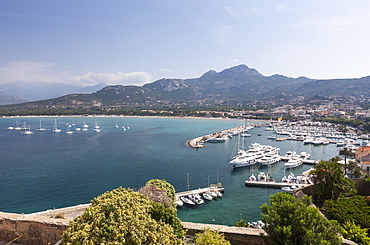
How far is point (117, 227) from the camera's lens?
15.8ft

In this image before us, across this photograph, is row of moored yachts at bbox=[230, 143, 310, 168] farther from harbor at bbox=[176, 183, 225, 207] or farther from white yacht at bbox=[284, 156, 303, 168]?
harbor at bbox=[176, 183, 225, 207]

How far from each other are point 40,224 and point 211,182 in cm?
2206

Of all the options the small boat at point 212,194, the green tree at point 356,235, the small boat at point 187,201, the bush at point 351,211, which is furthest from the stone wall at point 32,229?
the small boat at point 212,194

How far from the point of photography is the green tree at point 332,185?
1504cm

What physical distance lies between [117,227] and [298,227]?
4830mm

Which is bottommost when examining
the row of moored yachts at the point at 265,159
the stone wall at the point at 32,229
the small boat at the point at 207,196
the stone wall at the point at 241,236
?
the small boat at the point at 207,196

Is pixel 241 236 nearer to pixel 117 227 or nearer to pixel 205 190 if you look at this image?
pixel 117 227

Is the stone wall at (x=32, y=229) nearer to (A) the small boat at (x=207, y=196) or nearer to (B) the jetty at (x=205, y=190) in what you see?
(B) the jetty at (x=205, y=190)

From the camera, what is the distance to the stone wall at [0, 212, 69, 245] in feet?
22.8

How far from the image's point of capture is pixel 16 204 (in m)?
20.9

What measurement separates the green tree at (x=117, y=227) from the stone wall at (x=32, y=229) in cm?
237

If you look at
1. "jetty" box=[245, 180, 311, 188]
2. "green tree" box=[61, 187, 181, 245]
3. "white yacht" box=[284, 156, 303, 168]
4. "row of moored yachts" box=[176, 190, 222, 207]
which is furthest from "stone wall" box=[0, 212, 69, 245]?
"white yacht" box=[284, 156, 303, 168]

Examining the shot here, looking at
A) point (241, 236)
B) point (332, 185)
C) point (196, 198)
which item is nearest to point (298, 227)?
point (241, 236)

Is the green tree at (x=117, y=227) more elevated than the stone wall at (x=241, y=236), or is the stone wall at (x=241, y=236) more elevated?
the green tree at (x=117, y=227)
